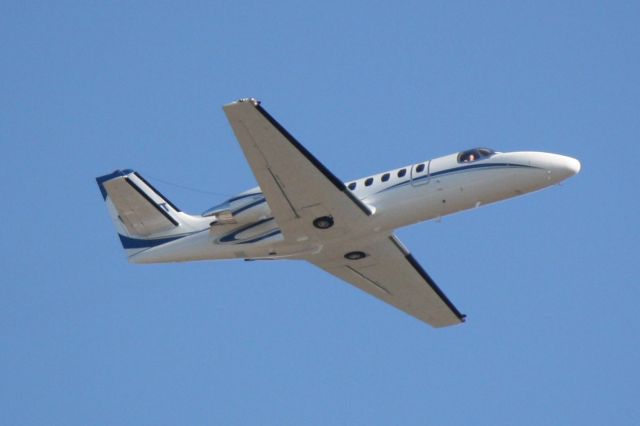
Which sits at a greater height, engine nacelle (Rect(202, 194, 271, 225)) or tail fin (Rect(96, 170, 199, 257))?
tail fin (Rect(96, 170, 199, 257))

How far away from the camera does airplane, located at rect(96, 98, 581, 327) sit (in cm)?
2864

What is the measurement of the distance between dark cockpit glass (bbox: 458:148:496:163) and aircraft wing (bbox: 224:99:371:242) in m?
2.97

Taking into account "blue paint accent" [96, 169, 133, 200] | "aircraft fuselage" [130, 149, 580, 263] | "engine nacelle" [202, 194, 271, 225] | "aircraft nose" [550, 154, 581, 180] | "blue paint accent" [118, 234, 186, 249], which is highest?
"blue paint accent" [96, 169, 133, 200]

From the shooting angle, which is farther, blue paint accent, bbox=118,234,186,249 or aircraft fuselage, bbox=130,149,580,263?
blue paint accent, bbox=118,234,186,249

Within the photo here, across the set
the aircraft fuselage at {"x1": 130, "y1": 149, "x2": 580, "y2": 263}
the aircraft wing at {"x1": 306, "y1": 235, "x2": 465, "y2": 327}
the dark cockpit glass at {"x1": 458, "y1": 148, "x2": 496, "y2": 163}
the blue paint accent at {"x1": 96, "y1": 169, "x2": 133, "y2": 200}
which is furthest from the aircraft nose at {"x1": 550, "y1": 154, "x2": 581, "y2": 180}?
the blue paint accent at {"x1": 96, "y1": 169, "x2": 133, "y2": 200}

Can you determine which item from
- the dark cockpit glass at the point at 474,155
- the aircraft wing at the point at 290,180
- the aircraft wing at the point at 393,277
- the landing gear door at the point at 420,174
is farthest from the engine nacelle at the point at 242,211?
the dark cockpit glass at the point at 474,155

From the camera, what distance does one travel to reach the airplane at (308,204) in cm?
2864

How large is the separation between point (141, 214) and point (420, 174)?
8550 mm

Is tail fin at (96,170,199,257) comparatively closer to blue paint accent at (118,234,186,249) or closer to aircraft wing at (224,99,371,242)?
blue paint accent at (118,234,186,249)

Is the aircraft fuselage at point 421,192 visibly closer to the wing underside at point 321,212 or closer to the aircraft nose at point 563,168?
the aircraft nose at point 563,168

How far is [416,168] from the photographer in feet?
99.6

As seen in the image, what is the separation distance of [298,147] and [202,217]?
554cm

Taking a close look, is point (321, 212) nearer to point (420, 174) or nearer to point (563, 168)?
point (420, 174)

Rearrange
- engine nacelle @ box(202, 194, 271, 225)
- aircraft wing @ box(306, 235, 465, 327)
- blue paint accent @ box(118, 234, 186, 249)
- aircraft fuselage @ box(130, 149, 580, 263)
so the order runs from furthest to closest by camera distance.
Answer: blue paint accent @ box(118, 234, 186, 249)
aircraft wing @ box(306, 235, 465, 327)
engine nacelle @ box(202, 194, 271, 225)
aircraft fuselage @ box(130, 149, 580, 263)
